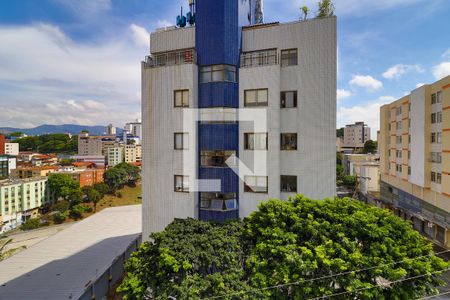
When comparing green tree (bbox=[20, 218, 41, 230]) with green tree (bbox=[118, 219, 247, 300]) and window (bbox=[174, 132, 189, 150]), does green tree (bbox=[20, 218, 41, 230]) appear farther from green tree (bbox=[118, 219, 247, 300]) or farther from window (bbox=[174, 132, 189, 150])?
green tree (bbox=[118, 219, 247, 300])

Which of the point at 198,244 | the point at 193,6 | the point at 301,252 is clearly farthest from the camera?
the point at 193,6

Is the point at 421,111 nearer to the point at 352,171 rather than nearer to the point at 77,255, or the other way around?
the point at 352,171

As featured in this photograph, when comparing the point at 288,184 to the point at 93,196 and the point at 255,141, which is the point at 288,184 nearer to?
the point at 255,141

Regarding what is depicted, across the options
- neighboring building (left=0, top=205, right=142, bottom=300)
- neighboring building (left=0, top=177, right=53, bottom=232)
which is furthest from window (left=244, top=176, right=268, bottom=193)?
neighboring building (left=0, top=177, right=53, bottom=232)

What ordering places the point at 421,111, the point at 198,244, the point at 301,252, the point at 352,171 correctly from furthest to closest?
1. the point at 352,171
2. the point at 421,111
3. the point at 198,244
4. the point at 301,252

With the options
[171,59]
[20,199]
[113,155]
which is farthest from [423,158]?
[113,155]

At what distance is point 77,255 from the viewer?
22781 mm

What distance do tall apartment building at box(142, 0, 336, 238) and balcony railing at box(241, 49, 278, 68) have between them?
2.6 inches

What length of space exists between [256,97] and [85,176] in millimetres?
76967

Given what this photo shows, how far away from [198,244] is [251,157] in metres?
6.11

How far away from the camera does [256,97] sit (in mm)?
14562

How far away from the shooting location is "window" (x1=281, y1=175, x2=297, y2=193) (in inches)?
571

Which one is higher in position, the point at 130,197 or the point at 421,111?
the point at 421,111

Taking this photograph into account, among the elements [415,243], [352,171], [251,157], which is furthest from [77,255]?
[352,171]
